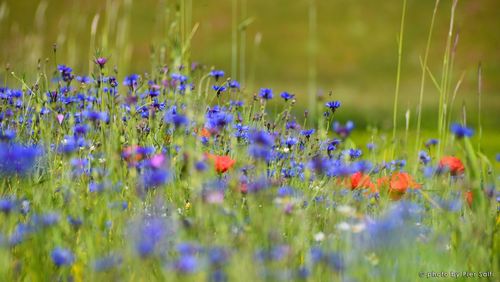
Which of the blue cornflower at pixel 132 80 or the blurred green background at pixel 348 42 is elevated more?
the blurred green background at pixel 348 42

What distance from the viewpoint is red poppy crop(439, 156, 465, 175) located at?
2286 millimetres

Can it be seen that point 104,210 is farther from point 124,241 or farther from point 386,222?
point 386,222

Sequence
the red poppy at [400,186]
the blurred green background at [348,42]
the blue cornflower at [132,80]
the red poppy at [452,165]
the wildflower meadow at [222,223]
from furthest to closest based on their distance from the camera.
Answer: the blurred green background at [348,42], the blue cornflower at [132,80], the red poppy at [400,186], the red poppy at [452,165], the wildflower meadow at [222,223]

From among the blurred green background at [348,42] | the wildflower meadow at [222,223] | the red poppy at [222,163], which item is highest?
the blurred green background at [348,42]

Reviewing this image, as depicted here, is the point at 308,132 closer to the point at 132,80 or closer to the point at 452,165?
the point at 452,165

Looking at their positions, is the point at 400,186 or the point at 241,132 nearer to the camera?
the point at 400,186

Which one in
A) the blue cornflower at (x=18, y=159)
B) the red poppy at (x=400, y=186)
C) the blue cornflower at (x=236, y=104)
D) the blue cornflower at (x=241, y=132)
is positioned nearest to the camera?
the blue cornflower at (x=18, y=159)

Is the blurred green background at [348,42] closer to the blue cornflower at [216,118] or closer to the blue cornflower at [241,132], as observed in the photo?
the blue cornflower at [216,118]

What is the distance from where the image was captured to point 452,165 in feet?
7.89

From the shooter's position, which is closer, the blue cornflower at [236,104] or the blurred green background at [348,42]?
the blue cornflower at [236,104]

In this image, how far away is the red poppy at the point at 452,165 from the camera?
2286 millimetres

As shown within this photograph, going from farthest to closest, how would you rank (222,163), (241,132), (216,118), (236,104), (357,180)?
(236,104), (241,132), (216,118), (357,180), (222,163)

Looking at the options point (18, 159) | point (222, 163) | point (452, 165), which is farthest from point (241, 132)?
point (18, 159)

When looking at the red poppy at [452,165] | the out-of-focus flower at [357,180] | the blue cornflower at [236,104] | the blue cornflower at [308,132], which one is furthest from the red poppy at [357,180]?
the blue cornflower at [236,104]
